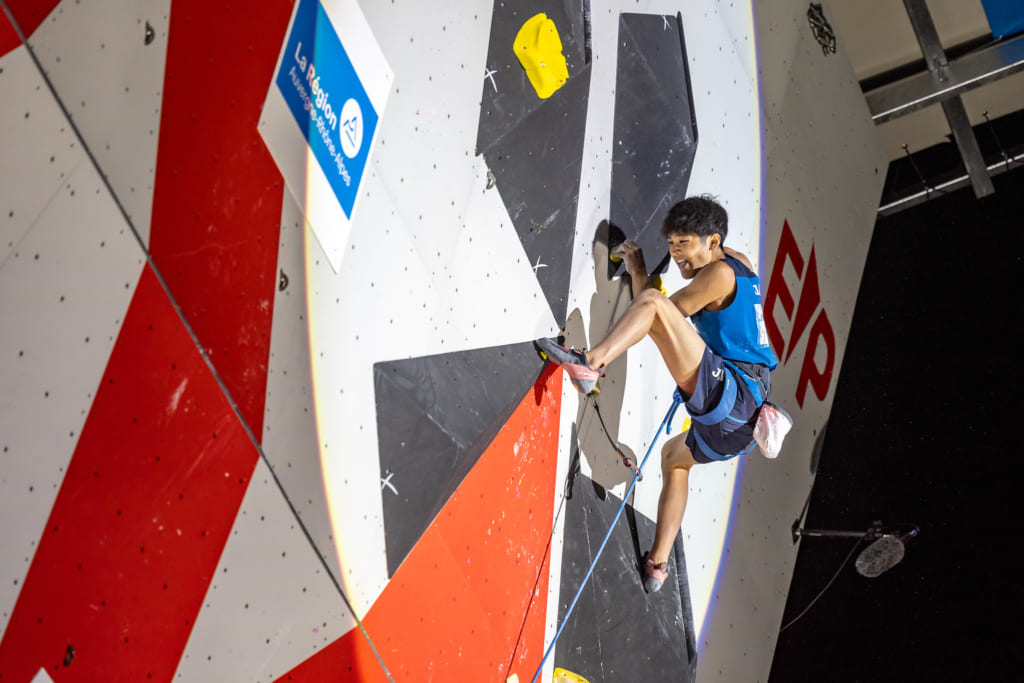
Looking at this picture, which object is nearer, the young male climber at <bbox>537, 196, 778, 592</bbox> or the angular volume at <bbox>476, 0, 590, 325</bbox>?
the angular volume at <bbox>476, 0, 590, 325</bbox>

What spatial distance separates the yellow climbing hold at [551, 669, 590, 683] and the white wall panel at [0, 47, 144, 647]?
1.39m

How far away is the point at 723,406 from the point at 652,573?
593mm

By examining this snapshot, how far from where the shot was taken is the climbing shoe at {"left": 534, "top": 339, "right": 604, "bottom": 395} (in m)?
2.01

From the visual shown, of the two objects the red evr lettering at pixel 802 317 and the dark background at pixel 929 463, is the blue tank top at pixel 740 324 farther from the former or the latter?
the dark background at pixel 929 463

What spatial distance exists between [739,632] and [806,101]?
Answer: 1906 mm

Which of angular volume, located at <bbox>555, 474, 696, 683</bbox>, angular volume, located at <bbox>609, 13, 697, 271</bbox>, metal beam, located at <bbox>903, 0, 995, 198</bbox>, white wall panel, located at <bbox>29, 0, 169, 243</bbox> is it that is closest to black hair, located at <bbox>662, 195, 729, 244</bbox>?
angular volume, located at <bbox>609, 13, 697, 271</bbox>

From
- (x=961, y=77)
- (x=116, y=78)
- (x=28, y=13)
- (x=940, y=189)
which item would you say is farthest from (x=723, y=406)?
(x=940, y=189)

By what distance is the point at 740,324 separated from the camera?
2414 millimetres

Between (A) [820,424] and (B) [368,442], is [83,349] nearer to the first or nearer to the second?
(B) [368,442]

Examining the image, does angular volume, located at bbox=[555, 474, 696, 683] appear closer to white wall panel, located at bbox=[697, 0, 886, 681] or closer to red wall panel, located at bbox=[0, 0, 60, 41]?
white wall panel, located at bbox=[697, 0, 886, 681]

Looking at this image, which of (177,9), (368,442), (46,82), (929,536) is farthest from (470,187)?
(929,536)

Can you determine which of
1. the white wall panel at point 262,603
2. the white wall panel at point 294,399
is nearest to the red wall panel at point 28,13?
the white wall panel at point 294,399

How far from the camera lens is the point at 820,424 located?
3.87 metres

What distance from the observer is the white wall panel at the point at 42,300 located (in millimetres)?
1145
